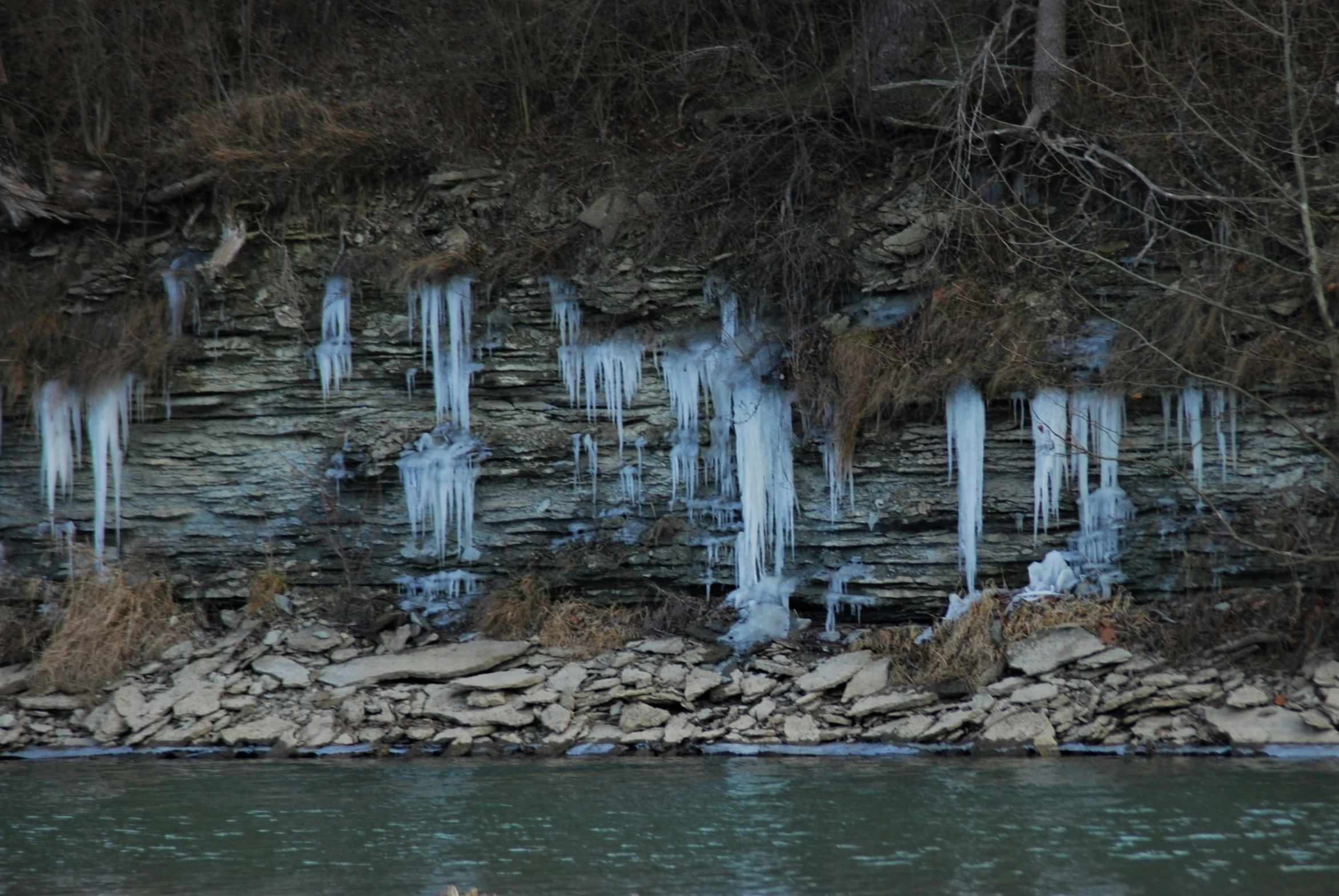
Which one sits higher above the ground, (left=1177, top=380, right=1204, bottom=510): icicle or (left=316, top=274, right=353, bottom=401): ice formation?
(left=316, top=274, right=353, bottom=401): ice formation

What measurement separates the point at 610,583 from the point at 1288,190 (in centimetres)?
592

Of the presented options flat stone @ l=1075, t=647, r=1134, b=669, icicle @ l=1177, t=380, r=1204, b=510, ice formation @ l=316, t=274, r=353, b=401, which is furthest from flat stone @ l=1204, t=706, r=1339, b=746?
ice formation @ l=316, t=274, r=353, b=401

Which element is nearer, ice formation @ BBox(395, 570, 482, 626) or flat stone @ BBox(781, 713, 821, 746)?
flat stone @ BBox(781, 713, 821, 746)

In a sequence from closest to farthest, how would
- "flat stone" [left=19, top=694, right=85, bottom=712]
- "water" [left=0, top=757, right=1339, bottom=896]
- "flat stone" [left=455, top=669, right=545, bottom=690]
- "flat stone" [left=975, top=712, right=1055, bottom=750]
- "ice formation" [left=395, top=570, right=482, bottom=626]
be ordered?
"water" [left=0, top=757, right=1339, bottom=896] → "flat stone" [left=975, top=712, right=1055, bottom=750] → "flat stone" [left=455, top=669, right=545, bottom=690] → "flat stone" [left=19, top=694, right=85, bottom=712] → "ice formation" [left=395, top=570, right=482, bottom=626]

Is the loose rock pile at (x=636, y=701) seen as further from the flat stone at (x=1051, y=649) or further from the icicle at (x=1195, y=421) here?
the icicle at (x=1195, y=421)

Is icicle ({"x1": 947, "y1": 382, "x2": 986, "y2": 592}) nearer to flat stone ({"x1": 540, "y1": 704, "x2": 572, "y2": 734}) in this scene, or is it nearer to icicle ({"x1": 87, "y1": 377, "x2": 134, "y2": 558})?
flat stone ({"x1": 540, "y1": 704, "x2": 572, "y2": 734})

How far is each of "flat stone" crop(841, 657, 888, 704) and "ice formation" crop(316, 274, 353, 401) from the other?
4418 mm

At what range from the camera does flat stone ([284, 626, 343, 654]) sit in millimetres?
9664

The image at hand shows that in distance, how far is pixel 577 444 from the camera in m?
10.0

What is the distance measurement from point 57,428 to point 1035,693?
812 cm

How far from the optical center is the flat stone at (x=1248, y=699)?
25.7ft

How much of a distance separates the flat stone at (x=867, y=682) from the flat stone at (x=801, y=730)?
351mm

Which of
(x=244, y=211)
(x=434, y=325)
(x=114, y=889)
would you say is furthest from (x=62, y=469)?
(x=114, y=889)

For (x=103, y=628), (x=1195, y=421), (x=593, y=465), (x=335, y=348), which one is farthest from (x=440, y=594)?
(x=1195, y=421)
